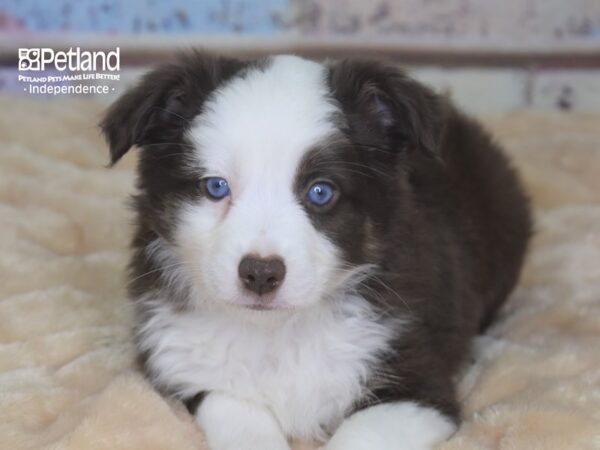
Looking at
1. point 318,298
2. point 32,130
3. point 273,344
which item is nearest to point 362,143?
point 318,298

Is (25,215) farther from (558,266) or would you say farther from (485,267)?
(558,266)

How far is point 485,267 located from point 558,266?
2.42 ft

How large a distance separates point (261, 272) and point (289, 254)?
98mm

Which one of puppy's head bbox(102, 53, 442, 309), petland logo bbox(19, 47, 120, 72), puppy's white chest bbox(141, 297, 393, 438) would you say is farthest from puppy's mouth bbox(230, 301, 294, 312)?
petland logo bbox(19, 47, 120, 72)

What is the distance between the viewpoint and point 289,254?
2611mm

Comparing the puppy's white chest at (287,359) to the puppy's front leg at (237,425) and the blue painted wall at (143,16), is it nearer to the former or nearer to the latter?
the puppy's front leg at (237,425)

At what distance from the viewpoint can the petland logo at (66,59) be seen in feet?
19.8

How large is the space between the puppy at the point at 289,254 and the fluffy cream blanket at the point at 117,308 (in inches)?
7.2

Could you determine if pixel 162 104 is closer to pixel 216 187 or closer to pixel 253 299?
pixel 216 187

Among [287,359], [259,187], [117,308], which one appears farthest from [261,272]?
[117,308]

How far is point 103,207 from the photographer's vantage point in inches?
184

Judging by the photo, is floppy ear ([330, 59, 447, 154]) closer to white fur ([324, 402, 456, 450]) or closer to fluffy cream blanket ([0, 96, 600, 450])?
white fur ([324, 402, 456, 450])

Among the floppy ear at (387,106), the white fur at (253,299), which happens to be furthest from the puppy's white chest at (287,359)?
the floppy ear at (387,106)

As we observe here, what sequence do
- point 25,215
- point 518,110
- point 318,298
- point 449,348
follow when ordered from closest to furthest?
point 318,298 < point 449,348 < point 25,215 < point 518,110
